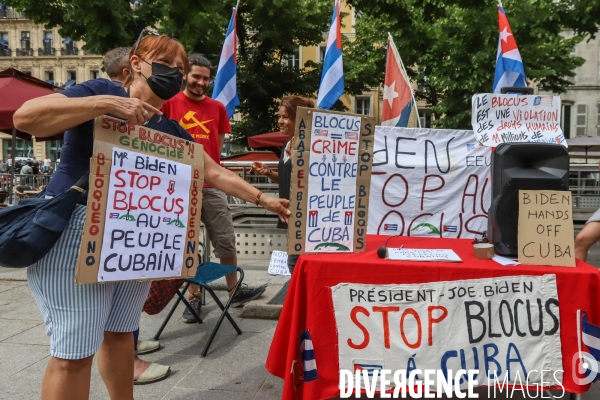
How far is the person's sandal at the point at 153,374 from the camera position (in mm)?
3039

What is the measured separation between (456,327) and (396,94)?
3.15 meters

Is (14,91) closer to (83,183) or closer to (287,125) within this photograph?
(287,125)

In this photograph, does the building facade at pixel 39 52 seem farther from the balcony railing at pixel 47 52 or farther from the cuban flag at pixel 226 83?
the cuban flag at pixel 226 83

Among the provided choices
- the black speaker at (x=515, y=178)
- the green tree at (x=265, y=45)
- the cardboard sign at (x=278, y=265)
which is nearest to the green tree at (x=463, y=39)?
the green tree at (x=265, y=45)

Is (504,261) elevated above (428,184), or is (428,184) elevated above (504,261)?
(428,184)

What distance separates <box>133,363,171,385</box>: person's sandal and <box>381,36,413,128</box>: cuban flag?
3151 millimetres

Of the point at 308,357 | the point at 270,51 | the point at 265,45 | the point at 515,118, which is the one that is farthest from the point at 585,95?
the point at 308,357


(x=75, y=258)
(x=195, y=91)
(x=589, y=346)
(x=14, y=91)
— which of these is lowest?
(x=589, y=346)

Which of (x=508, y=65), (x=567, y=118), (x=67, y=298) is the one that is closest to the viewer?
(x=67, y=298)

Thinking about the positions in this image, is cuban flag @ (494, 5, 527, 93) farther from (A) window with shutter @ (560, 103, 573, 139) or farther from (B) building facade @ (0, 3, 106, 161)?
(B) building facade @ (0, 3, 106, 161)

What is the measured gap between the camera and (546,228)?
2.47 m

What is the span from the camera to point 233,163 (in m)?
7.13

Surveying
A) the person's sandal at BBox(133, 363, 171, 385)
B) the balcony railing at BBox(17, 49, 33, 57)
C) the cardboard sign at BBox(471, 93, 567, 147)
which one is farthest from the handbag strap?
the balcony railing at BBox(17, 49, 33, 57)

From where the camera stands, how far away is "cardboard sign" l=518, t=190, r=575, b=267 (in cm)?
245
